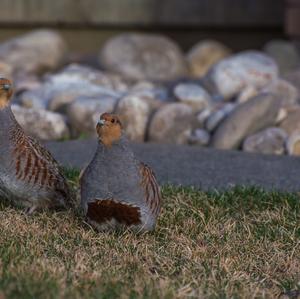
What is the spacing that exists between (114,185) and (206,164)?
2.72 meters

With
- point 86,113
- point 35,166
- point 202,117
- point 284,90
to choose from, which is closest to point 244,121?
point 202,117

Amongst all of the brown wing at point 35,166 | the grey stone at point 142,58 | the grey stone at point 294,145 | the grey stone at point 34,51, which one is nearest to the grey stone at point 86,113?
the grey stone at point 294,145

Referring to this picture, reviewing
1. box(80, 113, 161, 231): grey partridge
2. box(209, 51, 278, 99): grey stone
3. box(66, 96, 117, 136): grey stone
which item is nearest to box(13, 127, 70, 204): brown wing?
box(80, 113, 161, 231): grey partridge

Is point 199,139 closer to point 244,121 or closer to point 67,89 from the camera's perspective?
point 244,121

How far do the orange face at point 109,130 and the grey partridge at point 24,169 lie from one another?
0.63 metres

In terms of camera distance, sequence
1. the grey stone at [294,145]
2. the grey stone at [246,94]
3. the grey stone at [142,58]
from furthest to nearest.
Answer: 1. the grey stone at [142,58]
2. the grey stone at [246,94]
3. the grey stone at [294,145]

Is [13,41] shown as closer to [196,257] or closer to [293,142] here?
[293,142]

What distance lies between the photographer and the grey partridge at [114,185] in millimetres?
6160

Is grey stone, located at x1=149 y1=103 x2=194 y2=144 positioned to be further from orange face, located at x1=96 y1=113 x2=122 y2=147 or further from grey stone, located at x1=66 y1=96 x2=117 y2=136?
orange face, located at x1=96 y1=113 x2=122 y2=147

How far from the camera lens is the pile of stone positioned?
9.90 meters

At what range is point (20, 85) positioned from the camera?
39.5 feet

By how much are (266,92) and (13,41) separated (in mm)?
4171

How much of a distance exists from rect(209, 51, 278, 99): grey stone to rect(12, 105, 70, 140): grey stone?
6.63 ft

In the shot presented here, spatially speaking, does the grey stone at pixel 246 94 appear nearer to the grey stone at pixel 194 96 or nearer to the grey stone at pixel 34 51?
the grey stone at pixel 194 96
